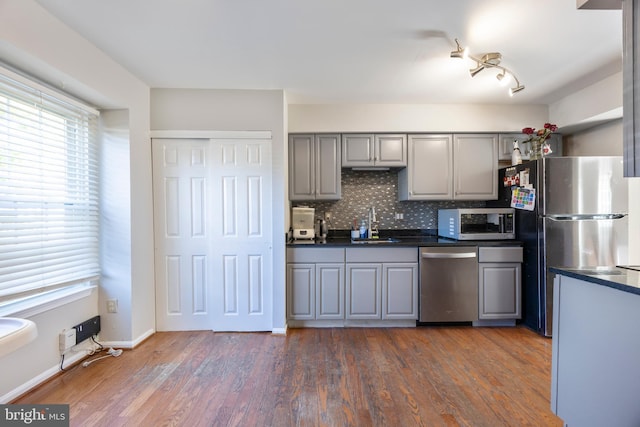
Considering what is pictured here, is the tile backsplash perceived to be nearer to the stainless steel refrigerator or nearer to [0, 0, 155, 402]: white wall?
the stainless steel refrigerator

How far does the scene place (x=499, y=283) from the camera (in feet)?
10.3

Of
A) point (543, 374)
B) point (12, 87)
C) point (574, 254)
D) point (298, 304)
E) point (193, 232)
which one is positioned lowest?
point (543, 374)

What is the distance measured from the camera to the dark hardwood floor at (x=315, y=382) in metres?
1.78

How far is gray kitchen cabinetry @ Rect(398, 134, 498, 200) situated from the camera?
342 centimetres

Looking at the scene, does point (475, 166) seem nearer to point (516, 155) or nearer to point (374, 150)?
point (516, 155)

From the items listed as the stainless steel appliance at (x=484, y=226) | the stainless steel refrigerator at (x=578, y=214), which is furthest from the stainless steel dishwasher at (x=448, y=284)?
the stainless steel refrigerator at (x=578, y=214)

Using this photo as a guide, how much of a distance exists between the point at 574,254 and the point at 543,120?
1.67m

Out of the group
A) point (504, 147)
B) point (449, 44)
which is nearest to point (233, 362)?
point (449, 44)

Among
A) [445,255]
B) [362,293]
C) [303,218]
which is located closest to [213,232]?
[303,218]

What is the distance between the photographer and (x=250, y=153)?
298 centimetres

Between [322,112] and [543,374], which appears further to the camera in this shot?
[322,112]

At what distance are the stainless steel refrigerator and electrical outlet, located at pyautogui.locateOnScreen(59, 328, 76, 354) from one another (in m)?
4.17

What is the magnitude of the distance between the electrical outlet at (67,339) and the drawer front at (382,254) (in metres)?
2.42

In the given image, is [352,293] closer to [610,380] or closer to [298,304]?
[298,304]
